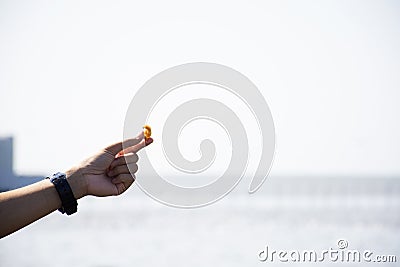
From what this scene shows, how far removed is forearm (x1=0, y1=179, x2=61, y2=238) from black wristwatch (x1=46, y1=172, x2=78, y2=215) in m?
0.02

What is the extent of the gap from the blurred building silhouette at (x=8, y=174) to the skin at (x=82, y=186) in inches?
46.1

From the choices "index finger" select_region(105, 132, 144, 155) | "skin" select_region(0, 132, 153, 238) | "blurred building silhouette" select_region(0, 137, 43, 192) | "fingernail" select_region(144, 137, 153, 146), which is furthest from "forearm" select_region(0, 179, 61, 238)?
"blurred building silhouette" select_region(0, 137, 43, 192)

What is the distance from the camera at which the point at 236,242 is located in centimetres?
1822

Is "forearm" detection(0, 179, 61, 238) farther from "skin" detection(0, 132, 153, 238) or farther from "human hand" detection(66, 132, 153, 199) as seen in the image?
"human hand" detection(66, 132, 153, 199)

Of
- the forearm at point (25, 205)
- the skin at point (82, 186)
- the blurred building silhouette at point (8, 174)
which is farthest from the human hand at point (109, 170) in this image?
the blurred building silhouette at point (8, 174)

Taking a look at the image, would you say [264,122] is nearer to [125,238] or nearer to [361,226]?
[125,238]

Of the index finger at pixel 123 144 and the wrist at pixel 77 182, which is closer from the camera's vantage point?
the wrist at pixel 77 182

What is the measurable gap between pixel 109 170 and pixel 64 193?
0.86ft

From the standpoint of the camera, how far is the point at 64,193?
315 centimetres

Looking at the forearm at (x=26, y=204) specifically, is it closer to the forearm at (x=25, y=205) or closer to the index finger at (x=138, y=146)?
Result: the forearm at (x=25, y=205)

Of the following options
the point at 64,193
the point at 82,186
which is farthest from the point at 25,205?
the point at 82,186

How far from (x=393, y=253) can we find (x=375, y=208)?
24.8 m

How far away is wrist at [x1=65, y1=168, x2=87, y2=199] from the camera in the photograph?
320 centimetres

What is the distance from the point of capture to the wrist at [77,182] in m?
3.20
